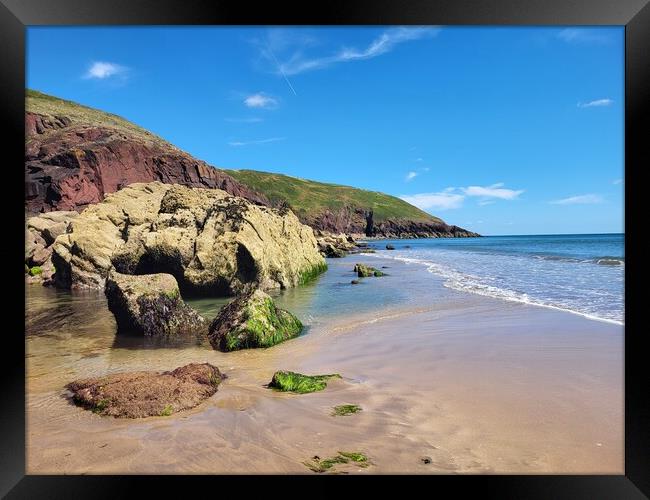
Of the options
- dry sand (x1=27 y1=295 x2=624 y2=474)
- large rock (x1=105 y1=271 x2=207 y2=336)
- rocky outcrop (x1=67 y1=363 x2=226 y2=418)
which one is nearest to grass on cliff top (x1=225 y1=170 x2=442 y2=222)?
large rock (x1=105 y1=271 x2=207 y2=336)

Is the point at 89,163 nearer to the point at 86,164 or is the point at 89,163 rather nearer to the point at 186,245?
the point at 86,164

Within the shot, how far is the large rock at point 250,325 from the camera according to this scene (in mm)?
7557

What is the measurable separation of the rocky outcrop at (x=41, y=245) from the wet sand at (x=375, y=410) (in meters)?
12.8

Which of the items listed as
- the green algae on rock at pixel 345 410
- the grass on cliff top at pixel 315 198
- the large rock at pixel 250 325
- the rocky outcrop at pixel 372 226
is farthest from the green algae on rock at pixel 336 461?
the grass on cliff top at pixel 315 198

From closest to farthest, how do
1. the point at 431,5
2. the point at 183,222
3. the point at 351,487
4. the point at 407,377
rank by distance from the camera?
1. the point at 351,487
2. the point at 431,5
3. the point at 407,377
4. the point at 183,222

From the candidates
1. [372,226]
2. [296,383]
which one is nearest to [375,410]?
[296,383]

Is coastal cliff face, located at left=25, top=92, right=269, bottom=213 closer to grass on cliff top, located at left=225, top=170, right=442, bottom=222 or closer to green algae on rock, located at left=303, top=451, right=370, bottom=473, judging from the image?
green algae on rock, located at left=303, top=451, right=370, bottom=473

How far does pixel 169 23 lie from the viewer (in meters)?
3.34

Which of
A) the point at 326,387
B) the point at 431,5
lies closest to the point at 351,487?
the point at 326,387

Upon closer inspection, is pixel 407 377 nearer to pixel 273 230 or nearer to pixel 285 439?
pixel 285 439

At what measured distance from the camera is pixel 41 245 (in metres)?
20.6

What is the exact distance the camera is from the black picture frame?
318cm

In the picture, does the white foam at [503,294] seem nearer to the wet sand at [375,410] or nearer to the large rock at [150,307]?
the wet sand at [375,410]
